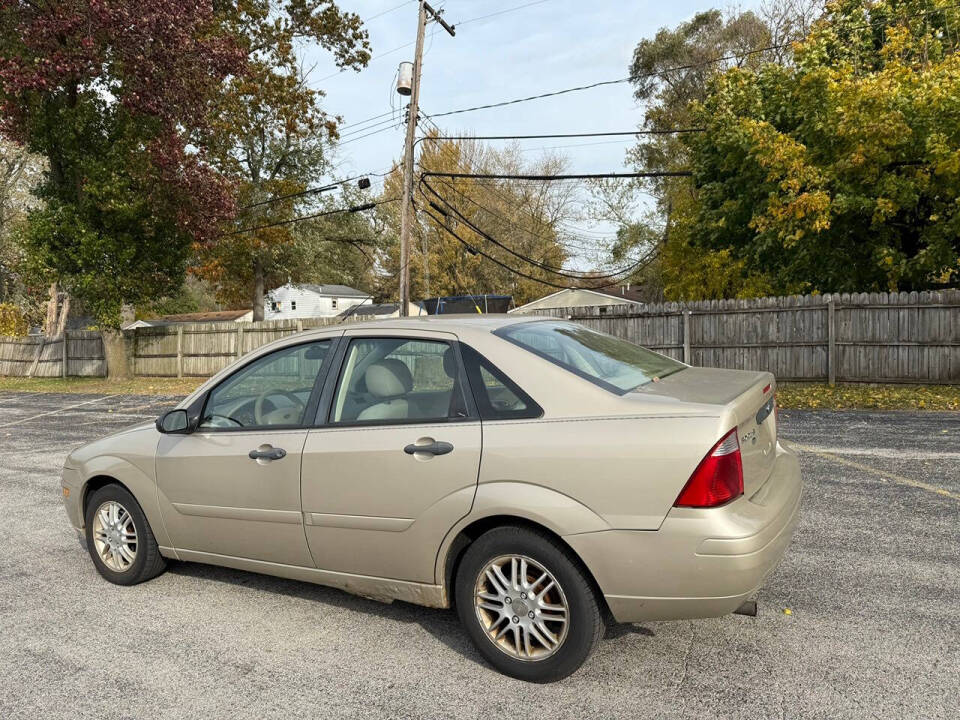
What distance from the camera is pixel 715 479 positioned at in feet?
9.20

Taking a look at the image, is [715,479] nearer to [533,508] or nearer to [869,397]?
[533,508]

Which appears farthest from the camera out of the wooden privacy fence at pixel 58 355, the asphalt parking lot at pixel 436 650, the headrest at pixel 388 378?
the wooden privacy fence at pixel 58 355

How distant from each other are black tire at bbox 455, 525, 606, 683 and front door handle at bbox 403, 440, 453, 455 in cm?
42

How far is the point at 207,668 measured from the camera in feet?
10.8

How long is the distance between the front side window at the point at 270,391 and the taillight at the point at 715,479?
6.73ft

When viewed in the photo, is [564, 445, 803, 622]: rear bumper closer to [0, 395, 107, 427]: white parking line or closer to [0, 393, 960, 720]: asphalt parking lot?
[0, 393, 960, 720]: asphalt parking lot

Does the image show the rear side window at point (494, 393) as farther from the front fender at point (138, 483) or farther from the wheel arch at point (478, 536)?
the front fender at point (138, 483)

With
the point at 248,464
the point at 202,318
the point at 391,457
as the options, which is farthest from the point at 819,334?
the point at 202,318

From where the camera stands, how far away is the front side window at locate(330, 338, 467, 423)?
3.41 metres

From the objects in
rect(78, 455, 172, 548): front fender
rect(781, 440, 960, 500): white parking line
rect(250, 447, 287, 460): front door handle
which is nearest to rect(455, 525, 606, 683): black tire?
rect(250, 447, 287, 460): front door handle

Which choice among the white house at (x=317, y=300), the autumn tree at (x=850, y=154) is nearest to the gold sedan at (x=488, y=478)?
the autumn tree at (x=850, y=154)

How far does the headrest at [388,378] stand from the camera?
→ 3680 mm

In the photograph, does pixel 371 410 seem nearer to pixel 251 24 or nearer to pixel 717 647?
pixel 717 647

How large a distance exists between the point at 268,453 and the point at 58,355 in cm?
2687
